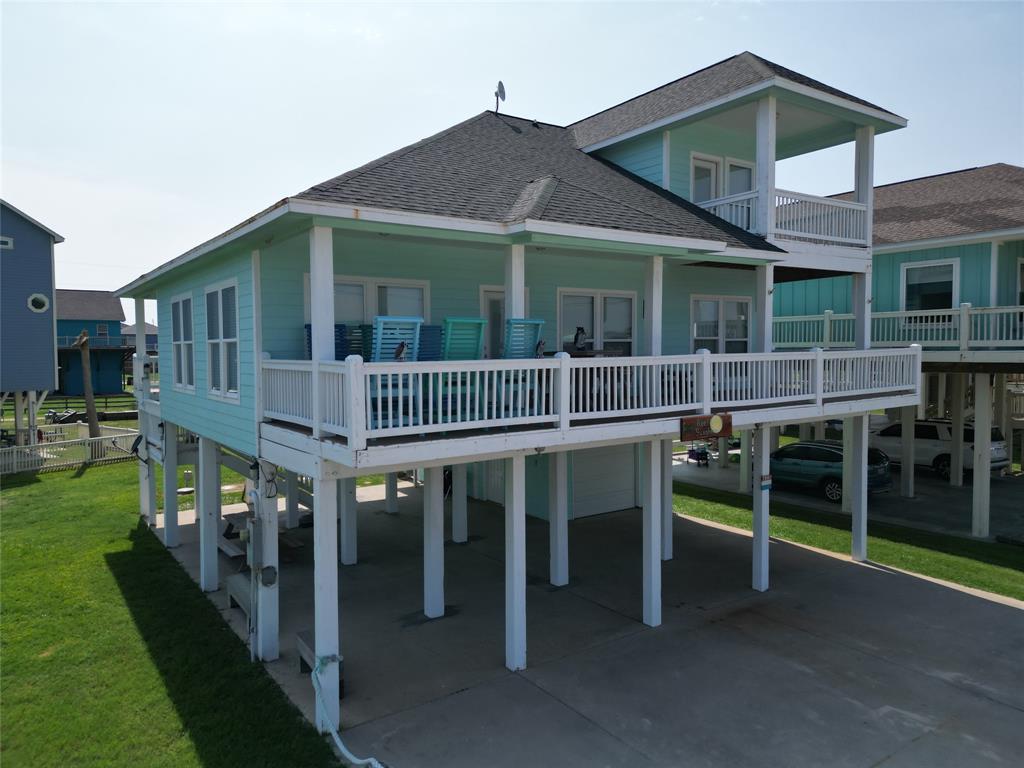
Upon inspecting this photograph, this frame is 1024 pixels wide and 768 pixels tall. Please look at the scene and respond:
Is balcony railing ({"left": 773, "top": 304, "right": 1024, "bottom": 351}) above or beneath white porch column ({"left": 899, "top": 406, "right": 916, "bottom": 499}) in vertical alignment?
above

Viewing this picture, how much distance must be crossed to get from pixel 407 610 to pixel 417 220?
21.8ft

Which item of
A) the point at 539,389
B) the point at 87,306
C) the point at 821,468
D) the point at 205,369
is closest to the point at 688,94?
the point at 539,389

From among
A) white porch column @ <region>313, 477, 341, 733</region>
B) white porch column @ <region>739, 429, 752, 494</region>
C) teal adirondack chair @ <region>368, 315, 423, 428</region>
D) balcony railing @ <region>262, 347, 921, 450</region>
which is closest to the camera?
balcony railing @ <region>262, 347, 921, 450</region>

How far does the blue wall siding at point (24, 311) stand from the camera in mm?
25328

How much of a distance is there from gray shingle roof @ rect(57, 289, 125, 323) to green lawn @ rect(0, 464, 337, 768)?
46.9 m

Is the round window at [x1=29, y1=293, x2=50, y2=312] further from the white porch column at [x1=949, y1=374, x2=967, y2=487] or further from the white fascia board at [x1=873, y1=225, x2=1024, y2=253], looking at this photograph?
the white porch column at [x1=949, y1=374, x2=967, y2=487]

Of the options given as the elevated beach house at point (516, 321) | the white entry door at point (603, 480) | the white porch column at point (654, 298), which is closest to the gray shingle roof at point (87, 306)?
the elevated beach house at point (516, 321)

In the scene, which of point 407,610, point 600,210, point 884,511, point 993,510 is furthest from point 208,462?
point 993,510

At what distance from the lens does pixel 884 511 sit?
18.4 m

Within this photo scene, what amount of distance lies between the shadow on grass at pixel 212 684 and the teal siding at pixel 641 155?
11515 mm

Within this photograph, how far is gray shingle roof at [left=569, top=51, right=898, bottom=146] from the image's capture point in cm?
1266

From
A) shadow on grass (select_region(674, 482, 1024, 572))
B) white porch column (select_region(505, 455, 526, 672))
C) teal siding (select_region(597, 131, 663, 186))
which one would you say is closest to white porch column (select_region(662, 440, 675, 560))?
shadow on grass (select_region(674, 482, 1024, 572))

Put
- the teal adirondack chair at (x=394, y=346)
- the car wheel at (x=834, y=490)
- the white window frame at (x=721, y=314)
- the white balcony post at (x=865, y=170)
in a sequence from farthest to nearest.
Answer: the car wheel at (x=834, y=490), the white window frame at (x=721, y=314), the white balcony post at (x=865, y=170), the teal adirondack chair at (x=394, y=346)

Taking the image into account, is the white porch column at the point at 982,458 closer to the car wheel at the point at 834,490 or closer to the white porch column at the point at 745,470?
the car wheel at the point at 834,490
